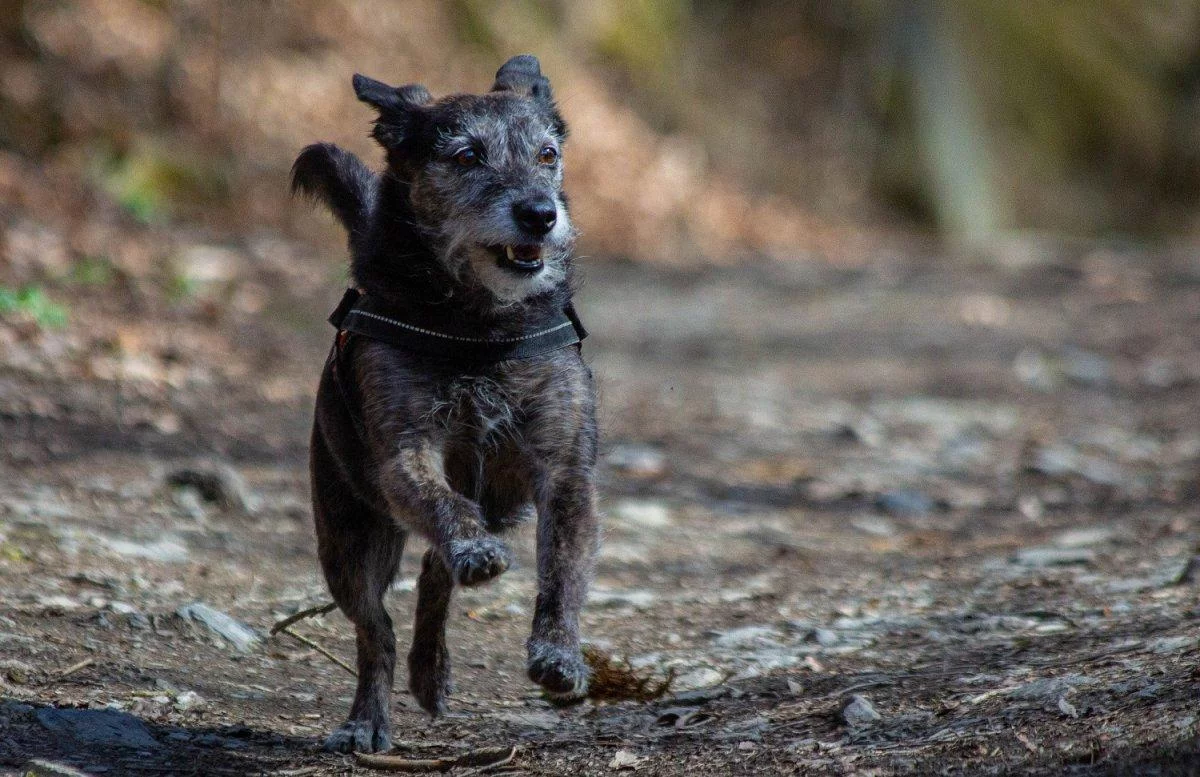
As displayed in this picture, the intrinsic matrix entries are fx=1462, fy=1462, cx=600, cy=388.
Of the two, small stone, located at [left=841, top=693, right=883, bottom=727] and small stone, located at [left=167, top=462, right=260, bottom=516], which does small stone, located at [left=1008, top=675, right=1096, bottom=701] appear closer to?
small stone, located at [left=841, top=693, right=883, bottom=727]

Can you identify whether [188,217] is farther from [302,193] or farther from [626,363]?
[302,193]

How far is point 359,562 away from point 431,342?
73 cm

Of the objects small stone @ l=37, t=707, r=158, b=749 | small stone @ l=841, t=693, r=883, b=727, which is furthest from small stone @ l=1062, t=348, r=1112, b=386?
small stone @ l=37, t=707, r=158, b=749

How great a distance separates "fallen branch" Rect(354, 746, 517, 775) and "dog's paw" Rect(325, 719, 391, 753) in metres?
0.09

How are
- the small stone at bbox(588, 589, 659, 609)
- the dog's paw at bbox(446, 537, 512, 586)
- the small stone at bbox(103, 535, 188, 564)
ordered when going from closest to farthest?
the dog's paw at bbox(446, 537, 512, 586), the small stone at bbox(103, 535, 188, 564), the small stone at bbox(588, 589, 659, 609)

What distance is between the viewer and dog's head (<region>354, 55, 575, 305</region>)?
445 centimetres

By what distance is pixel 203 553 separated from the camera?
6.01 m

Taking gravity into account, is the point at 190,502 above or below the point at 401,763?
above

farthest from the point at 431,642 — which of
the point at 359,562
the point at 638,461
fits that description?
the point at 638,461

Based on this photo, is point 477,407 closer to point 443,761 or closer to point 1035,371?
point 443,761

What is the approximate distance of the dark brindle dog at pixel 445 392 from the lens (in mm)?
4230

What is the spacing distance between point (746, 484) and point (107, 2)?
35.7 ft

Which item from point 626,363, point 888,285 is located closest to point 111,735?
point 626,363

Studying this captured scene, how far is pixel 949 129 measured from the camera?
22.3 meters
